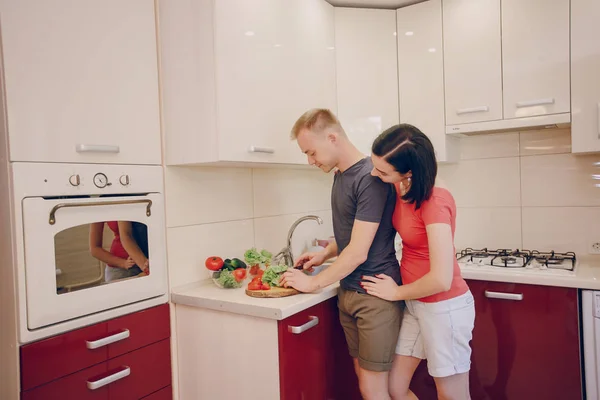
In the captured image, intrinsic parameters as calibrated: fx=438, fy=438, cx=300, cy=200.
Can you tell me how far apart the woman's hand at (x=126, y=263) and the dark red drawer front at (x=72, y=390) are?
1.04 feet

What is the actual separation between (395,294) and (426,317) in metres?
0.12

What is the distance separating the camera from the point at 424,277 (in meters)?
1.40

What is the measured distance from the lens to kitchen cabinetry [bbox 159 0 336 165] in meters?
1.57

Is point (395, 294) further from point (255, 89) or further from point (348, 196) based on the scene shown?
point (255, 89)

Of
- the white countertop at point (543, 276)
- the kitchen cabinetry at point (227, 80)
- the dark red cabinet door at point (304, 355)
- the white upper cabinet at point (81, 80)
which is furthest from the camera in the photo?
the white countertop at point (543, 276)

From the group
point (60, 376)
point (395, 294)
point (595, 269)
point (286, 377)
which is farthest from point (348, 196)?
point (595, 269)

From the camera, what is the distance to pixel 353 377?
1879mm

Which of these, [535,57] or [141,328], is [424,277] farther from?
[535,57]

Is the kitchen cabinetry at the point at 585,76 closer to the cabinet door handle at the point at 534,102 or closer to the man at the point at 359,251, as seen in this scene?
the cabinet door handle at the point at 534,102

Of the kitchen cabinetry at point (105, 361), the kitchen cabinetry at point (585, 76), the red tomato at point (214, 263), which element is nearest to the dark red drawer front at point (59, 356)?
the kitchen cabinetry at point (105, 361)

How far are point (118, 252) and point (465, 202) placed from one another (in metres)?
1.86

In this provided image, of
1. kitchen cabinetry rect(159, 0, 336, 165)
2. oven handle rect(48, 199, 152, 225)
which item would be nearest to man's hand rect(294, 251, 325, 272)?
kitchen cabinetry rect(159, 0, 336, 165)

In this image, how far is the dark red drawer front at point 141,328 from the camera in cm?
147

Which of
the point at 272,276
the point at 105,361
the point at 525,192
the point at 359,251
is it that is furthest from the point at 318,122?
the point at 525,192
